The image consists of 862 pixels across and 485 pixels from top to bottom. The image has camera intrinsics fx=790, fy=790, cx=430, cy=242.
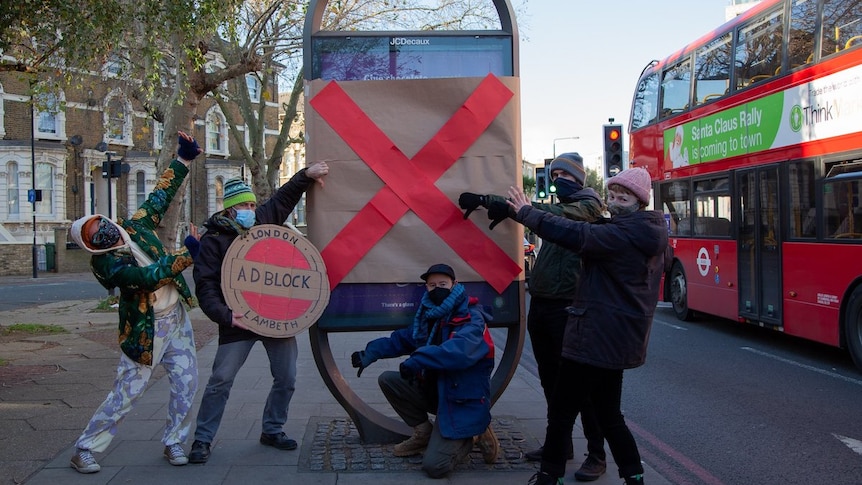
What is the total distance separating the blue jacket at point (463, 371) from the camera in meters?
4.44

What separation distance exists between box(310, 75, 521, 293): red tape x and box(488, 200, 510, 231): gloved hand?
305 millimetres

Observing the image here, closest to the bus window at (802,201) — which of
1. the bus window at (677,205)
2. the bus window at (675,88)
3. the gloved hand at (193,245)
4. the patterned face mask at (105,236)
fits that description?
the bus window at (677,205)

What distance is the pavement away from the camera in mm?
4621

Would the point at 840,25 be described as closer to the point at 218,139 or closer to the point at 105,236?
the point at 105,236

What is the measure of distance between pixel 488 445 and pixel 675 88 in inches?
398

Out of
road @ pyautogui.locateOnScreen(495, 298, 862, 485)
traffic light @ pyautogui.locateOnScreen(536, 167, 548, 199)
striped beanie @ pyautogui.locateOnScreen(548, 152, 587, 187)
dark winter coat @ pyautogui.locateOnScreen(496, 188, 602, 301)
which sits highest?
traffic light @ pyautogui.locateOnScreen(536, 167, 548, 199)

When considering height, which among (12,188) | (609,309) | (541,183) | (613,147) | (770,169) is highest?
(12,188)

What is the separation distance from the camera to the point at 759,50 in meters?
10.7

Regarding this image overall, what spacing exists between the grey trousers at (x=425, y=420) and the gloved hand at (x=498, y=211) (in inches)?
44.1

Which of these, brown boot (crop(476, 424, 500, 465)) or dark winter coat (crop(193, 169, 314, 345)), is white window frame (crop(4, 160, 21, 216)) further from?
brown boot (crop(476, 424, 500, 465))

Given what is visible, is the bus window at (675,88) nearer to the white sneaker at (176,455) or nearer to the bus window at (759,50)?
the bus window at (759,50)

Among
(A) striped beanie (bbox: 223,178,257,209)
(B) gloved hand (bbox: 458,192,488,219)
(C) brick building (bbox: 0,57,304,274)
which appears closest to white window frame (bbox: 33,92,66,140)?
(C) brick building (bbox: 0,57,304,274)

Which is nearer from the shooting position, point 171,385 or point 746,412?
point 171,385

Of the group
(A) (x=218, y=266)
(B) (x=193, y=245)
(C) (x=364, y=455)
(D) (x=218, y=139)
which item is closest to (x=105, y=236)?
(B) (x=193, y=245)
